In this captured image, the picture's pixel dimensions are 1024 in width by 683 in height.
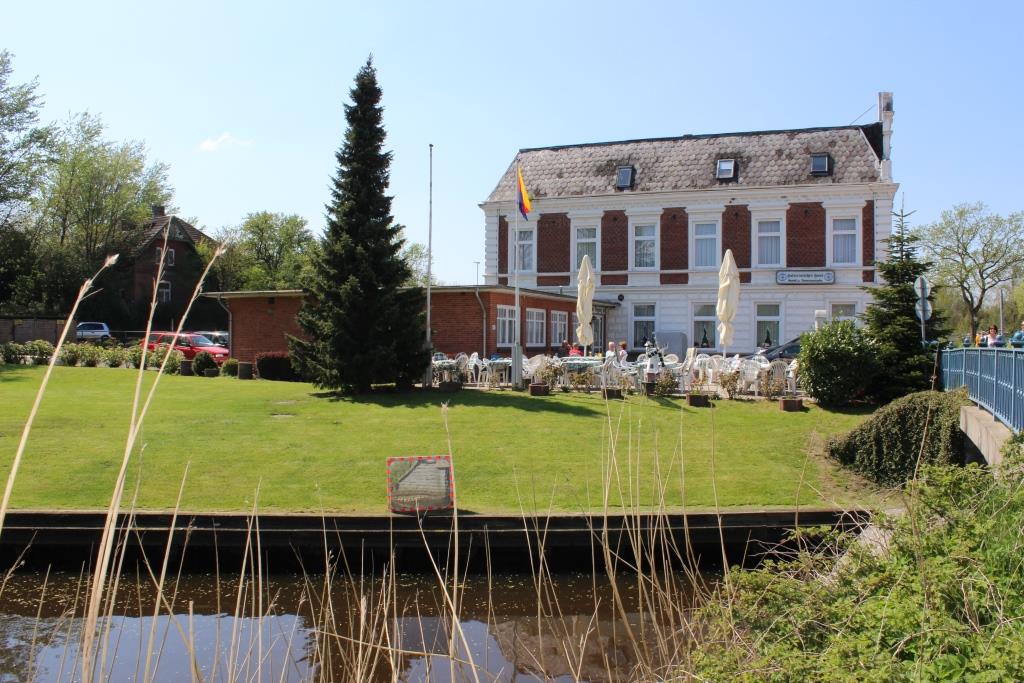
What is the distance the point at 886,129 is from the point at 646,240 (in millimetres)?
10184

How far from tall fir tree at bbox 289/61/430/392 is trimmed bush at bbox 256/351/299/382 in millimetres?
4249

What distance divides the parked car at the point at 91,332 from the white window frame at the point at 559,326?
23.7 m

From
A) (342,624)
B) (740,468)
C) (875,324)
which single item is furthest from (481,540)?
(875,324)

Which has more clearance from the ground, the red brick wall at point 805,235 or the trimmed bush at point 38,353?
the red brick wall at point 805,235

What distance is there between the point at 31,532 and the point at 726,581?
9.12 meters

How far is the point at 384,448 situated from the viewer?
52.4ft

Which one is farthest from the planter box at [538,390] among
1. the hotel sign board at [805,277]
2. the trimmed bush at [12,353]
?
the trimmed bush at [12,353]

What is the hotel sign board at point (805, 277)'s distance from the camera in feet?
116

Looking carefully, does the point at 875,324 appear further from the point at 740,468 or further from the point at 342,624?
the point at 342,624

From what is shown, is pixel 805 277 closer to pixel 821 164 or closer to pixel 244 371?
pixel 821 164

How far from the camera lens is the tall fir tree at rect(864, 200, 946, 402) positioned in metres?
20.2

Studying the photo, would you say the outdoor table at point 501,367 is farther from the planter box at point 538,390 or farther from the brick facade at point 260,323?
the brick facade at point 260,323

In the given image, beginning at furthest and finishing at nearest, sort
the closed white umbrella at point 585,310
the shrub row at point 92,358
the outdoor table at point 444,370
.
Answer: the shrub row at point 92,358 < the closed white umbrella at point 585,310 < the outdoor table at point 444,370

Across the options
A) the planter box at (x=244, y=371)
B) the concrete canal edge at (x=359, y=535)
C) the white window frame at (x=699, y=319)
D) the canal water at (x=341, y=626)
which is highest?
the white window frame at (x=699, y=319)
